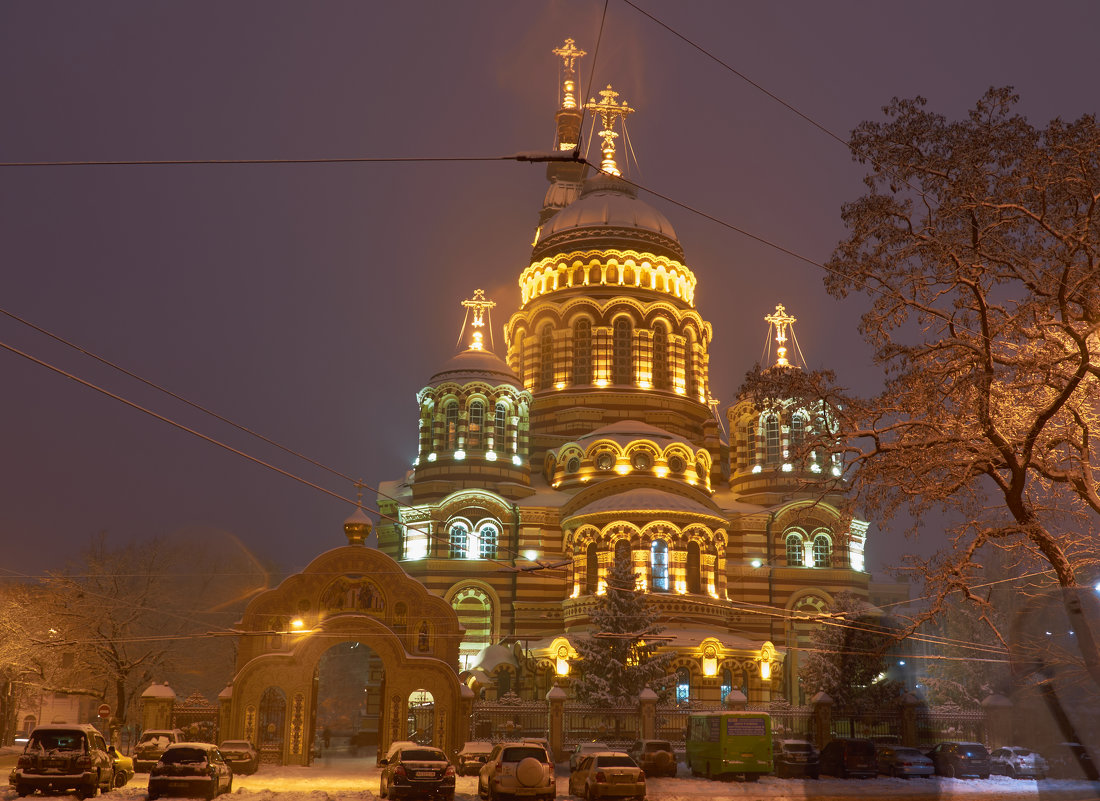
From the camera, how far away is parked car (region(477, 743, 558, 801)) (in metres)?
22.1

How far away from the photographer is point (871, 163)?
17859 mm

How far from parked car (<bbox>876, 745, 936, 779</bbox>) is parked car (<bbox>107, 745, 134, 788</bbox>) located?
18.8 metres

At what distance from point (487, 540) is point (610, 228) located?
17.0 m

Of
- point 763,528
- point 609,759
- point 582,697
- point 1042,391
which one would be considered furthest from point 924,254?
point 763,528

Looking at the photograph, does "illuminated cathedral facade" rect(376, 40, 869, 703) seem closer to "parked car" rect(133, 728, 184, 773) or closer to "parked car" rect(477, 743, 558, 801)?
"parked car" rect(133, 728, 184, 773)

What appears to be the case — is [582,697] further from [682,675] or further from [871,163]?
[871,163]

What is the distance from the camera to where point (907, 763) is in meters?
30.2

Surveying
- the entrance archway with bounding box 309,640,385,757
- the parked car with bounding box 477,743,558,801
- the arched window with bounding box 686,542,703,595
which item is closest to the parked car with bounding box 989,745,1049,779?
the parked car with bounding box 477,743,558,801

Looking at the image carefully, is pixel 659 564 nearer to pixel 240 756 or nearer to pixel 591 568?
pixel 591 568

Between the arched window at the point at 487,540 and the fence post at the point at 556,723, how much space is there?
13608 millimetres

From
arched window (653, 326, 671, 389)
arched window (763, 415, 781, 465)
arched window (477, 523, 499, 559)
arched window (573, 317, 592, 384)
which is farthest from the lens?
arched window (653, 326, 671, 389)

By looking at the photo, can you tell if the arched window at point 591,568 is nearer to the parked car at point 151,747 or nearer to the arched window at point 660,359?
the arched window at point 660,359

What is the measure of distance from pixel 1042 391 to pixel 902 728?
71.5ft

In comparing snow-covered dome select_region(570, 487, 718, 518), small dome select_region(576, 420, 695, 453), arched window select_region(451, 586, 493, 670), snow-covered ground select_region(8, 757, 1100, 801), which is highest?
small dome select_region(576, 420, 695, 453)
